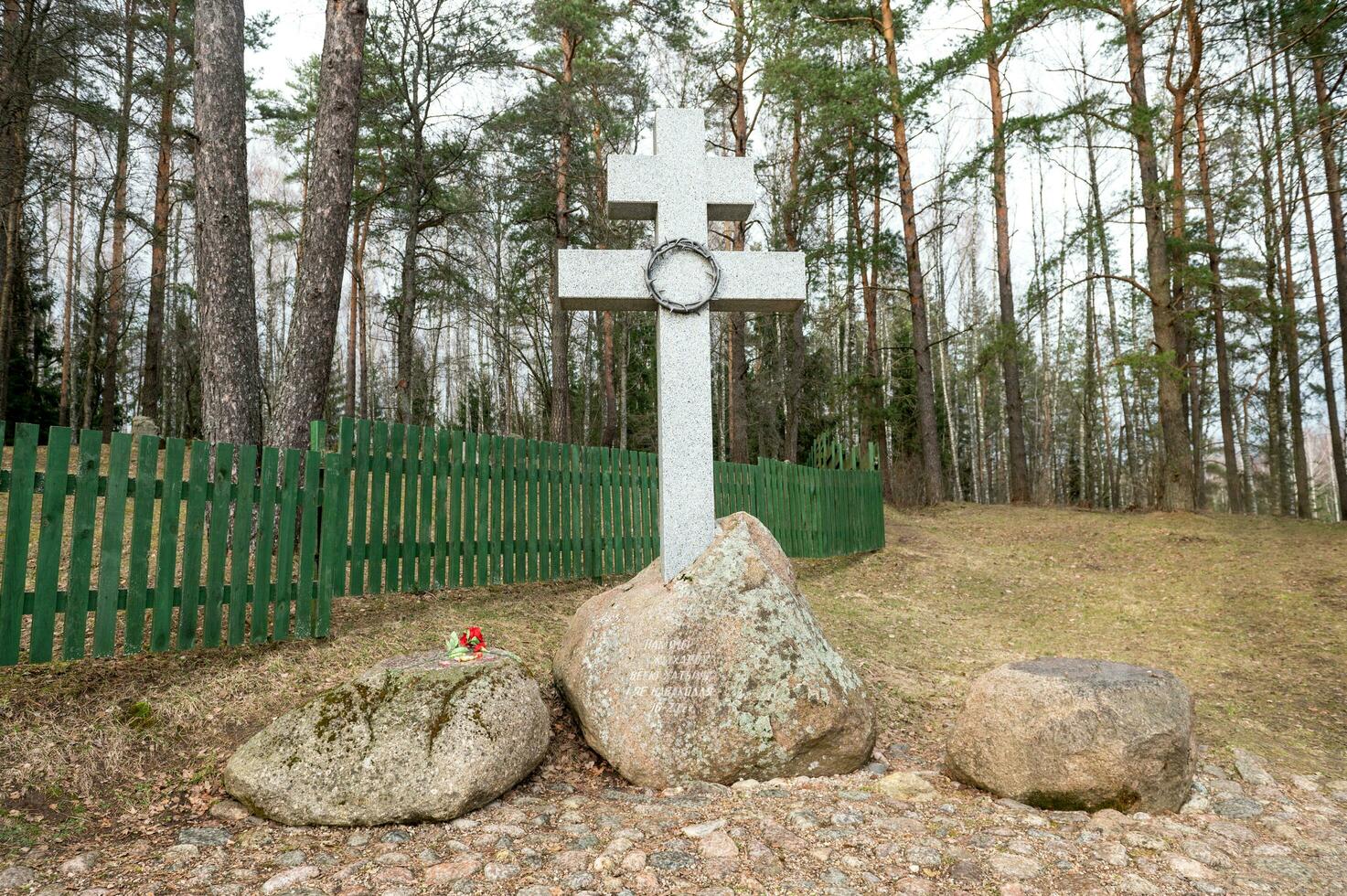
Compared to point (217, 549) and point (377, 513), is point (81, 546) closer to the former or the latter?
point (217, 549)

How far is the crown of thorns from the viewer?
4.82 metres

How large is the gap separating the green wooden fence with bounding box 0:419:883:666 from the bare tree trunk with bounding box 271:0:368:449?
769mm

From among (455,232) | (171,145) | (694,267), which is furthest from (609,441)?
(694,267)

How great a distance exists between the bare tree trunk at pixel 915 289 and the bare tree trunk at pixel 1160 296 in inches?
156

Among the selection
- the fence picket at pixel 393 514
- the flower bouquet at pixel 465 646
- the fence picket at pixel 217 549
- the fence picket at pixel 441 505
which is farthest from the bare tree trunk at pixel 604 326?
the flower bouquet at pixel 465 646

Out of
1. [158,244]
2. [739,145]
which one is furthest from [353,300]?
[739,145]

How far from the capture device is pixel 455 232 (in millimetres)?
17594

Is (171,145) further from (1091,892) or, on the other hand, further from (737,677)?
(1091,892)

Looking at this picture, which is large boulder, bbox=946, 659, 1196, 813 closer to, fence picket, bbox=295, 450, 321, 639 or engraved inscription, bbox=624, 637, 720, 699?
engraved inscription, bbox=624, 637, 720, 699

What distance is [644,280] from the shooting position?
4852 millimetres

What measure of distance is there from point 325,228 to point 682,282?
364 cm

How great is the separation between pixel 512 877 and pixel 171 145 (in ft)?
56.0

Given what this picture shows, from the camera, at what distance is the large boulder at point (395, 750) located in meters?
3.17

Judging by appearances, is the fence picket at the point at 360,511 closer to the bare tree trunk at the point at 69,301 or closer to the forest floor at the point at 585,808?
the forest floor at the point at 585,808
